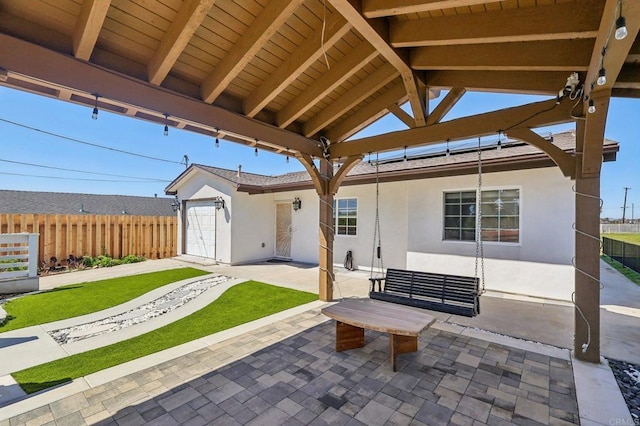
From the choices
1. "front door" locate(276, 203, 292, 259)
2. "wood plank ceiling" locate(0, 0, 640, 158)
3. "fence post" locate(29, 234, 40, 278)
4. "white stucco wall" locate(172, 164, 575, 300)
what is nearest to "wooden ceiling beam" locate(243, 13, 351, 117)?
"wood plank ceiling" locate(0, 0, 640, 158)

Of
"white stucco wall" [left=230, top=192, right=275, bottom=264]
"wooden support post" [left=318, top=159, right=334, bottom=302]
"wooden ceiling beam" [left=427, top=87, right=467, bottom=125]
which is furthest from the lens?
"white stucco wall" [left=230, top=192, right=275, bottom=264]

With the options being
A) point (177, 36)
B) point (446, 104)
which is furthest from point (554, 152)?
point (177, 36)

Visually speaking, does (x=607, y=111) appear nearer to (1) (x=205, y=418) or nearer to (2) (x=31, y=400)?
(1) (x=205, y=418)

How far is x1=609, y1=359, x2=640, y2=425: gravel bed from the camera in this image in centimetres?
255

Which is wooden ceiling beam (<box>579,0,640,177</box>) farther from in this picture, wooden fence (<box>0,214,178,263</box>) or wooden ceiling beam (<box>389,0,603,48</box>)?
wooden fence (<box>0,214,178,263</box>)

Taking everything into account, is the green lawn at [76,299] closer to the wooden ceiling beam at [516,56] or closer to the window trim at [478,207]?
the wooden ceiling beam at [516,56]

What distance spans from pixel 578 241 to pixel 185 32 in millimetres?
4976

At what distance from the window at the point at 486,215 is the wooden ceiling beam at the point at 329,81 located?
5023 mm

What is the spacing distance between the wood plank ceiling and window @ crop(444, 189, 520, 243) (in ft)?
12.2

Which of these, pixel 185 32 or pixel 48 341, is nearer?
pixel 185 32

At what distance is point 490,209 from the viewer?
697cm

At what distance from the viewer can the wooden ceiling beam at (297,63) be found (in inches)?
118

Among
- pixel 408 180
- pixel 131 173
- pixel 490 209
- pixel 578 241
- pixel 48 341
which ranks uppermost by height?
pixel 131 173

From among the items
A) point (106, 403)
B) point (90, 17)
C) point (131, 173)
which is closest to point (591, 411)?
point (106, 403)
